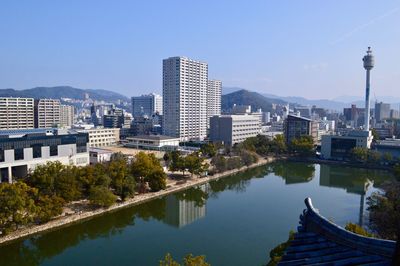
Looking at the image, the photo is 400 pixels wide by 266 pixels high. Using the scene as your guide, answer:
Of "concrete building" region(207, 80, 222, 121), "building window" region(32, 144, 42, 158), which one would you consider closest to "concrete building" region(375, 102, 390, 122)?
"concrete building" region(207, 80, 222, 121)

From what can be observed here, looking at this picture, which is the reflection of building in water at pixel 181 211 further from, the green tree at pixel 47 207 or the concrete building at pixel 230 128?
the concrete building at pixel 230 128

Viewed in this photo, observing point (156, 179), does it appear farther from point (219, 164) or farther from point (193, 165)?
point (219, 164)

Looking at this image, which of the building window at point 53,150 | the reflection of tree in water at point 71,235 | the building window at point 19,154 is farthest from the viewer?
the building window at point 53,150

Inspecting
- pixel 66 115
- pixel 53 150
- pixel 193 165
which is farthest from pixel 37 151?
pixel 66 115

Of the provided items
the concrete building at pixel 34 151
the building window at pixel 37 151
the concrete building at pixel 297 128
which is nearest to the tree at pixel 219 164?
the concrete building at pixel 34 151

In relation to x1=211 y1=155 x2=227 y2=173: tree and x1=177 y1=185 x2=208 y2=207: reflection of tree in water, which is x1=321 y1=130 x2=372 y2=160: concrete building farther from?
x1=177 y1=185 x2=208 y2=207: reflection of tree in water
